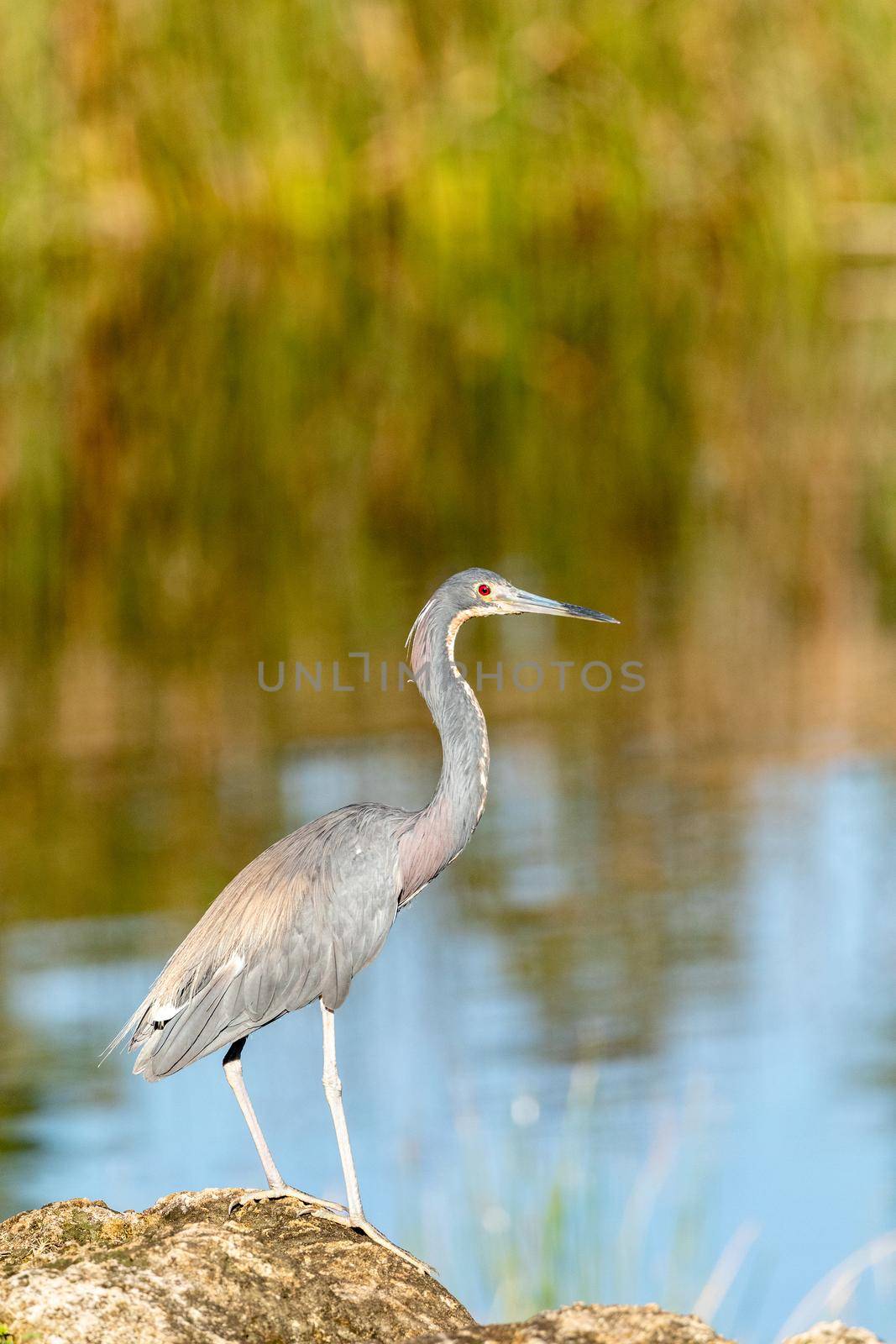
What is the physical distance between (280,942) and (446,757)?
0.56 meters

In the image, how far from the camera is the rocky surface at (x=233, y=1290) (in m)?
3.90

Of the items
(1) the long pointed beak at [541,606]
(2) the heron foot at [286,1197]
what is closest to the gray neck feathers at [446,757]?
(1) the long pointed beak at [541,606]

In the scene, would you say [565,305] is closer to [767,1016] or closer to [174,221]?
[174,221]

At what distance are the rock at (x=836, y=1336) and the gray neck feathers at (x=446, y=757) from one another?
4.33 feet

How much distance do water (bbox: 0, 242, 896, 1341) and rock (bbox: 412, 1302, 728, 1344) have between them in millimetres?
1684

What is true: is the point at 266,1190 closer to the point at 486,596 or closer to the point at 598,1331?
the point at 598,1331

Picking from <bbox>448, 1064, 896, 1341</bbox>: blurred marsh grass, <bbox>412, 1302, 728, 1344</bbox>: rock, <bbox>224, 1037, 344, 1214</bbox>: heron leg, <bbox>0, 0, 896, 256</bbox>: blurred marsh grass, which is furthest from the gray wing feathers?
<bbox>0, 0, 896, 256</bbox>: blurred marsh grass

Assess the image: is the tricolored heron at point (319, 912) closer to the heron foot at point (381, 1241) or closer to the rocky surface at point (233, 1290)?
the heron foot at point (381, 1241)

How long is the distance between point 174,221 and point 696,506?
10.6m

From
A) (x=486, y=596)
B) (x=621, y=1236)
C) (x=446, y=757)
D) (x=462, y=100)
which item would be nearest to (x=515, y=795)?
(x=621, y=1236)

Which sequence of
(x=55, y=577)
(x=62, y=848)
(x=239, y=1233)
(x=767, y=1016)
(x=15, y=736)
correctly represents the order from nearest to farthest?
1. (x=239, y=1233)
2. (x=767, y=1016)
3. (x=62, y=848)
4. (x=15, y=736)
5. (x=55, y=577)

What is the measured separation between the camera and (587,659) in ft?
41.9

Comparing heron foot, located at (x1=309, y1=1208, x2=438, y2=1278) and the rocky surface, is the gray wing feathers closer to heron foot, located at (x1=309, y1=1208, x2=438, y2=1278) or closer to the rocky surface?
the rocky surface

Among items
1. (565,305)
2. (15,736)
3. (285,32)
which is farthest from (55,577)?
(565,305)
